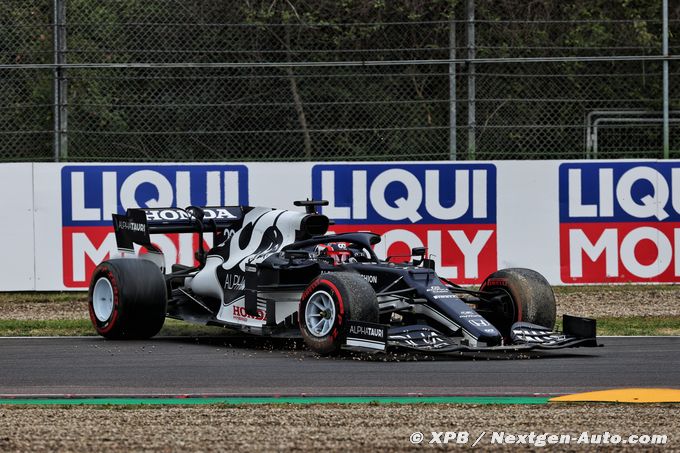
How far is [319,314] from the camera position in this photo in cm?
1109

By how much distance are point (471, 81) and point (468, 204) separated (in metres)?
1.61

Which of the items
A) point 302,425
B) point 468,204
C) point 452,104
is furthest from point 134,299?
point 452,104

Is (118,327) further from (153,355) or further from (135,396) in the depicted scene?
(135,396)

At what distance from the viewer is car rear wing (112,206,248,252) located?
514 inches

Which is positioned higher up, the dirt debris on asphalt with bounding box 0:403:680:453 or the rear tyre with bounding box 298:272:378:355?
the rear tyre with bounding box 298:272:378:355

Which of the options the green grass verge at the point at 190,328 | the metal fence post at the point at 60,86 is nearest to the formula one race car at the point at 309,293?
the green grass verge at the point at 190,328

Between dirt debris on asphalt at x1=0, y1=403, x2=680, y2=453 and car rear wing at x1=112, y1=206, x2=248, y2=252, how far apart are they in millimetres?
4885

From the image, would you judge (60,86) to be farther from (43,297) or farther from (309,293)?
(309,293)

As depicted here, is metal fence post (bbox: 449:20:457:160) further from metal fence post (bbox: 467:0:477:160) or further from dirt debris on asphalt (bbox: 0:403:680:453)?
dirt debris on asphalt (bbox: 0:403:680:453)

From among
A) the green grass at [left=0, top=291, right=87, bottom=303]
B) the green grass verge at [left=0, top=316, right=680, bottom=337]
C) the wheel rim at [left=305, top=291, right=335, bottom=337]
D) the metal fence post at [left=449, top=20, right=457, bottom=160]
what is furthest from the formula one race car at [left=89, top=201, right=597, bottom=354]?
the metal fence post at [left=449, top=20, right=457, bottom=160]

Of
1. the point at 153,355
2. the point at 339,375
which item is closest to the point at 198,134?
the point at 153,355

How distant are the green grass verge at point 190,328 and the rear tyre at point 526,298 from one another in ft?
6.32

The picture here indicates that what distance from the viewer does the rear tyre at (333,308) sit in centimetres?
1067

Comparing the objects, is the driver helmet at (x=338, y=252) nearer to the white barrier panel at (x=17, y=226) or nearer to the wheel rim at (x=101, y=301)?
the wheel rim at (x=101, y=301)
